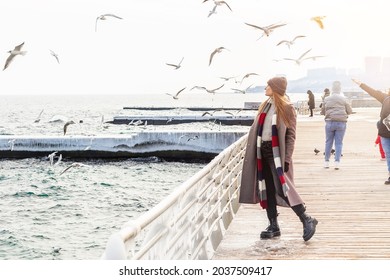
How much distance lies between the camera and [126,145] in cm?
3042

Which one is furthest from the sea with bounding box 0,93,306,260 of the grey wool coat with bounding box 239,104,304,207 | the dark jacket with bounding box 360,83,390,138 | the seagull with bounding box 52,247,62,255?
the grey wool coat with bounding box 239,104,304,207

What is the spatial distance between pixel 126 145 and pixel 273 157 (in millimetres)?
24486

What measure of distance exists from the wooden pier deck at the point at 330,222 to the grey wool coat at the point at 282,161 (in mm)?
500

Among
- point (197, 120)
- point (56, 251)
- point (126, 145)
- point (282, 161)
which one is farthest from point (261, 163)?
point (197, 120)

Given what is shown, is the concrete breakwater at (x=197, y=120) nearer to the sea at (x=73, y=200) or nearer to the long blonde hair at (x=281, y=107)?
the sea at (x=73, y=200)

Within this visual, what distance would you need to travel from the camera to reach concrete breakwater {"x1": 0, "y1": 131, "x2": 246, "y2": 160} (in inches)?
1154

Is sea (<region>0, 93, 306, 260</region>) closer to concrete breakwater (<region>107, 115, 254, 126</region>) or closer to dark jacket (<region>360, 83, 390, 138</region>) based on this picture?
dark jacket (<region>360, 83, 390, 138</region>)

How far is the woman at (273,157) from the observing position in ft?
20.1

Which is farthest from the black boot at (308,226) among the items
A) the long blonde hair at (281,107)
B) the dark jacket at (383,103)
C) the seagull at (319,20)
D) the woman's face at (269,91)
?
the seagull at (319,20)

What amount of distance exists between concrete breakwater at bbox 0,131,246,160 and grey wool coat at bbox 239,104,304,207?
22.4 meters

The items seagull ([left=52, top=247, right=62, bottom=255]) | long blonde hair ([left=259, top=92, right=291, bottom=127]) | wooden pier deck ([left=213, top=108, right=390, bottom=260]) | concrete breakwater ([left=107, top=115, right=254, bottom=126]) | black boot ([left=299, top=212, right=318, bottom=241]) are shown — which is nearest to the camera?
long blonde hair ([left=259, top=92, right=291, bottom=127])

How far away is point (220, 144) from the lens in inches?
1146

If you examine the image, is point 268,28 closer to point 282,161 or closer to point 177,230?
point 282,161
